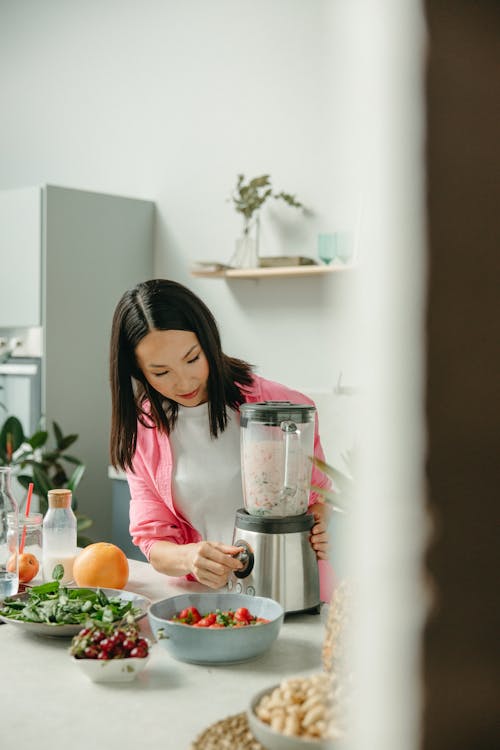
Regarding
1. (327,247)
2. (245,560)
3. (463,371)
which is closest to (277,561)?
(245,560)

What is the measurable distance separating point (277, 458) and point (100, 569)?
0.37 meters

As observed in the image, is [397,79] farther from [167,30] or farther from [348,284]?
[167,30]

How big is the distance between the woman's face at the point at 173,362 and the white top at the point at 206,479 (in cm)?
10

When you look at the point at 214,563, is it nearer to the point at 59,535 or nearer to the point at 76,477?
the point at 59,535

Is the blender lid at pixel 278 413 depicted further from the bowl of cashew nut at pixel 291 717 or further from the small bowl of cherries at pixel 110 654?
the bowl of cashew nut at pixel 291 717

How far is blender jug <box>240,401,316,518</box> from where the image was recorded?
4.79ft

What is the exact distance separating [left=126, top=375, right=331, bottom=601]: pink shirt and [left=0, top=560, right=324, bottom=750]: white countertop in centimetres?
40

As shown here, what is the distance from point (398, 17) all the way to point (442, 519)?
11 cm

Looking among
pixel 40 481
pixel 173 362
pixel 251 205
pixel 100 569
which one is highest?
pixel 251 205

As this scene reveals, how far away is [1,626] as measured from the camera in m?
1.35

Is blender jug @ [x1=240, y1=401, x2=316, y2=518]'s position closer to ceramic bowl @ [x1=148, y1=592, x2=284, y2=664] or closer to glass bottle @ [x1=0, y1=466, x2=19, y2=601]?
ceramic bowl @ [x1=148, y1=592, x2=284, y2=664]

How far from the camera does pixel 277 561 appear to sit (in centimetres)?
137

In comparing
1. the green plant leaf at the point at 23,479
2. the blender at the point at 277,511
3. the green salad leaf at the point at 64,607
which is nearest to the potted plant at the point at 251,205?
the green plant leaf at the point at 23,479

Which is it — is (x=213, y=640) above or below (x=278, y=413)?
below
